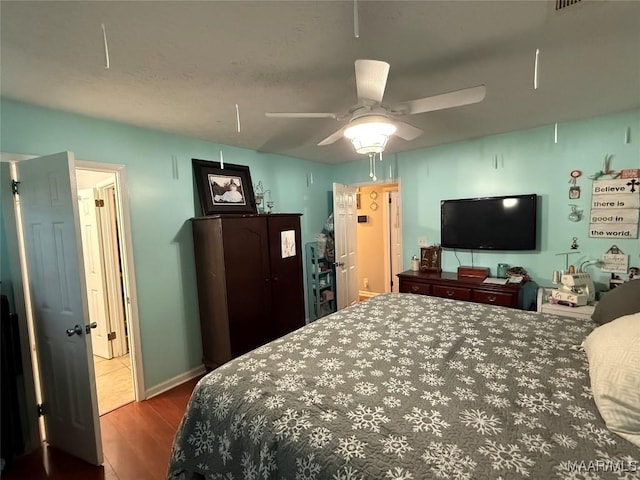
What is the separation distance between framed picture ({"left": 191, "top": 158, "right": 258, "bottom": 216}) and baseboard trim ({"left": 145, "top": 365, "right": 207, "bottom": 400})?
159cm

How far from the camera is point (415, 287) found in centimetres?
354

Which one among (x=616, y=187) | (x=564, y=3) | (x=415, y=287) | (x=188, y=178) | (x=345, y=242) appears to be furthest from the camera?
(x=345, y=242)

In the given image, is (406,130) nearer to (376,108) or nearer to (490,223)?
(376,108)

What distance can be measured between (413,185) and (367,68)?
2.80 meters

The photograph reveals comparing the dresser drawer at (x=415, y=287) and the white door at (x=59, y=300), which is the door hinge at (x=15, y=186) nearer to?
the white door at (x=59, y=300)

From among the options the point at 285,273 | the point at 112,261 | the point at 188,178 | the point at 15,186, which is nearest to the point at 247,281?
the point at 285,273

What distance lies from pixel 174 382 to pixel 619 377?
10.3ft

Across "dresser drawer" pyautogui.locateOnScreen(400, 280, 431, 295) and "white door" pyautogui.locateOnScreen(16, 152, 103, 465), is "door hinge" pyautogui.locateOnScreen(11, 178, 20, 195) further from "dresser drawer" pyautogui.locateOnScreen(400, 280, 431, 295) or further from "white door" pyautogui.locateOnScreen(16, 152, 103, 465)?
"dresser drawer" pyautogui.locateOnScreen(400, 280, 431, 295)

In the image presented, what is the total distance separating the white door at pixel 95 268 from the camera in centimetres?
331

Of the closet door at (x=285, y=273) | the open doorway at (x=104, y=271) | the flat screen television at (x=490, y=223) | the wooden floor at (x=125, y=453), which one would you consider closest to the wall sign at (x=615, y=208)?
the flat screen television at (x=490, y=223)

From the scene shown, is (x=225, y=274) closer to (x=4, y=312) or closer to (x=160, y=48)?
(x=4, y=312)

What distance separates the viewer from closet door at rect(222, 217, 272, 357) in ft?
9.00

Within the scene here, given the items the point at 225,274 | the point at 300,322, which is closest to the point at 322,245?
the point at 300,322

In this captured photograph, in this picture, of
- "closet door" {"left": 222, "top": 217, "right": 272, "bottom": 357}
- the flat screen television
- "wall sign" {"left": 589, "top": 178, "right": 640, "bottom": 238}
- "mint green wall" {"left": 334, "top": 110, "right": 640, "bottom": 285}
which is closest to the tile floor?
"closet door" {"left": 222, "top": 217, "right": 272, "bottom": 357}
